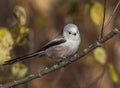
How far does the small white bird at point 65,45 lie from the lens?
113 inches

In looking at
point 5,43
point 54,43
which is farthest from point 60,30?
point 5,43

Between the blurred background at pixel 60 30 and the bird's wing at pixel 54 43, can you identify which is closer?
the bird's wing at pixel 54 43

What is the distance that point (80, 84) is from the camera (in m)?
4.71

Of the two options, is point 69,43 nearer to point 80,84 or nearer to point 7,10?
point 80,84

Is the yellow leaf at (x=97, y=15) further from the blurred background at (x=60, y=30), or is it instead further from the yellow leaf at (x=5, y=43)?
the blurred background at (x=60, y=30)

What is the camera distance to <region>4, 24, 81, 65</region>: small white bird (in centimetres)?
286

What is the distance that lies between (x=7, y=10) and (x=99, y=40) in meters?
3.05

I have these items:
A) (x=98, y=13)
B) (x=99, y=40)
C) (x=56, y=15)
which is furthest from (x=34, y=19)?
(x=99, y=40)

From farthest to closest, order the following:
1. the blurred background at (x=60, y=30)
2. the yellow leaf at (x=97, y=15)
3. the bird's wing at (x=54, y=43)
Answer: the blurred background at (x=60, y=30) → the yellow leaf at (x=97, y=15) → the bird's wing at (x=54, y=43)

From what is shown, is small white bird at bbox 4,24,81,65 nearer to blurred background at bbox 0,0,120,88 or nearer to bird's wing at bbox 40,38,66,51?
bird's wing at bbox 40,38,66,51

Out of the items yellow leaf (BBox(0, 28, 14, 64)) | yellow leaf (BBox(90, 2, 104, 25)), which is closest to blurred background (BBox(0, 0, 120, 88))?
yellow leaf (BBox(90, 2, 104, 25))

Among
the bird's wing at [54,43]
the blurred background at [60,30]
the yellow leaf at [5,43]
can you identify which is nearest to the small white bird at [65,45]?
the bird's wing at [54,43]

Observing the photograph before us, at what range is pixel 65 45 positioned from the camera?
2.93 meters

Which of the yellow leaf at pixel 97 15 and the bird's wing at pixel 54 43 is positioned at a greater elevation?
the yellow leaf at pixel 97 15
